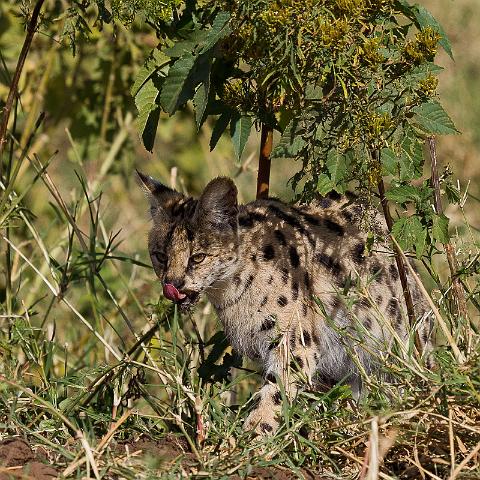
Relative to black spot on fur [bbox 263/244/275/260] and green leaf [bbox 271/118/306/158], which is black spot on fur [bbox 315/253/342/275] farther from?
green leaf [bbox 271/118/306/158]

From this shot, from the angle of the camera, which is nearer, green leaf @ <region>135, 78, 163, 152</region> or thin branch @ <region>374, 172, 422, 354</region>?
thin branch @ <region>374, 172, 422, 354</region>

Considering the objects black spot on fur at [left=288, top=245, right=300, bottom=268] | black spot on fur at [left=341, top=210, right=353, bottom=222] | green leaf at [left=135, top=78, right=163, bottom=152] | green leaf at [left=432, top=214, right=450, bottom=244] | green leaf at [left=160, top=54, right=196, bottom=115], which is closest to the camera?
green leaf at [left=160, top=54, right=196, bottom=115]

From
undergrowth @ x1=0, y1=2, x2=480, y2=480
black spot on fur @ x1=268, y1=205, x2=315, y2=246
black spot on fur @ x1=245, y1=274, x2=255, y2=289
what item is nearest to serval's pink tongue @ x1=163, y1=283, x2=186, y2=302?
undergrowth @ x1=0, y1=2, x2=480, y2=480

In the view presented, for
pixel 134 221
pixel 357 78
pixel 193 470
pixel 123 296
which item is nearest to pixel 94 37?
pixel 123 296

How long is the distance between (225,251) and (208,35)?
4.15 feet

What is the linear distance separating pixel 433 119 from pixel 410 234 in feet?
1.70

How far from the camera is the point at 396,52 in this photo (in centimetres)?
482

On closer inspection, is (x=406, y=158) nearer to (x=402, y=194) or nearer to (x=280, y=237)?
(x=402, y=194)

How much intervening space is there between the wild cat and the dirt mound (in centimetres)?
119

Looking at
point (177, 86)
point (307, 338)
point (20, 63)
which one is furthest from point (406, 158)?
point (20, 63)

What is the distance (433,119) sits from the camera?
4.86 metres

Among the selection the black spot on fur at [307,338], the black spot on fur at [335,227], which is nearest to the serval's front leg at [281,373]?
the black spot on fur at [307,338]

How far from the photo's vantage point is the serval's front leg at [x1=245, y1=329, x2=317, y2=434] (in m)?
5.08

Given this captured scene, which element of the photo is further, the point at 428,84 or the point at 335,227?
the point at 335,227
